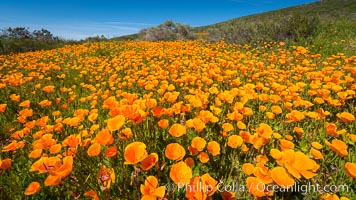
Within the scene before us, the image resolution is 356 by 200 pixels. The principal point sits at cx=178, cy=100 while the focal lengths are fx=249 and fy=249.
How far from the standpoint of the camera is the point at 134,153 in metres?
1.58

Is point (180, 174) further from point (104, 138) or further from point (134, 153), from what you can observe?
point (104, 138)

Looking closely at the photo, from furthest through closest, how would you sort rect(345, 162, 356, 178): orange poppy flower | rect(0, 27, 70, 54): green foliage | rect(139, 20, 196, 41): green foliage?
rect(139, 20, 196, 41): green foliage
rect(0, 27, 70, 54): green foliage
rect(345, 162, 356, 178): orange poppy flower

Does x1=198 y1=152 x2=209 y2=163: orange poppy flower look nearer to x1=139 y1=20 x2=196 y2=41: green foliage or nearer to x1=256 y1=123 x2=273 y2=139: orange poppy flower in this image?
x1=256 y1=123 x2=273 y2=139: orange poppy flower

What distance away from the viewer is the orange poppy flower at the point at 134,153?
154cm

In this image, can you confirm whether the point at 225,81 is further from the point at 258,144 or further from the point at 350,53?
the point at 350,53

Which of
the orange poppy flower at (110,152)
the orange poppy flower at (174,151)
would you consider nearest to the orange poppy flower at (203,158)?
the orange poppy flower at (174,151)

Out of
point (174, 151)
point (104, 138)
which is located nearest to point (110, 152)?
point (104, 138)

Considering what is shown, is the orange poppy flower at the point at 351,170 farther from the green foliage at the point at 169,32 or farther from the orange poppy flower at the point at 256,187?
the green foliage at the point at 169,32

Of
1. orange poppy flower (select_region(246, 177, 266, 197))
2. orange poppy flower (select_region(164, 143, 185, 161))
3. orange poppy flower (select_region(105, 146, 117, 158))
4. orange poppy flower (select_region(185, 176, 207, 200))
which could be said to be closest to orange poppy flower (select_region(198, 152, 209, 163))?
orange poppy flower (select_region(164, 143, 185, 161))

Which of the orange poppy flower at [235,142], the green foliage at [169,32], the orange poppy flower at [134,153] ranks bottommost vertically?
the orange poppy flower at [235,142]

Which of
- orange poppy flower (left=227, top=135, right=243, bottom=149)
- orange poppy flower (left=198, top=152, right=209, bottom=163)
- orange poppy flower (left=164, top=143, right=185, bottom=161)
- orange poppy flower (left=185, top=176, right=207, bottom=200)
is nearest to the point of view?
orange poppy flower (left=185, top=176, right=207, bottom=200)

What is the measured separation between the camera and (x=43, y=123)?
8.87ft

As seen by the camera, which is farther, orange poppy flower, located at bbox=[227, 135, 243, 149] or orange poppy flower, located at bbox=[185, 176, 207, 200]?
orange poppy flower, located at bbox=[227, 135, 243, 149]

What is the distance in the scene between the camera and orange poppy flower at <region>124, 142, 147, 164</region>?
5.05 ft
